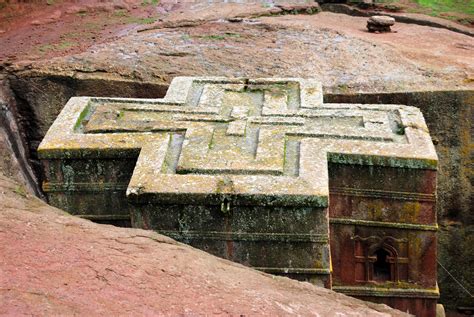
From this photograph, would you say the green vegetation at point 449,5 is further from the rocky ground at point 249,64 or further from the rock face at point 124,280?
the rock face at point 124,280

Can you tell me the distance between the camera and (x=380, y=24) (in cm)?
1129

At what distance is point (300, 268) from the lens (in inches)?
222

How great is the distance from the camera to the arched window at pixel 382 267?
6.49m

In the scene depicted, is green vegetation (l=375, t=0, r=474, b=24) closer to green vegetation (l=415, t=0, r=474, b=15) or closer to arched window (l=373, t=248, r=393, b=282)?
green vegetation (l=415, t=0, r=474, b=15)

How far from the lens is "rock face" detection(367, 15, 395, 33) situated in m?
11.3

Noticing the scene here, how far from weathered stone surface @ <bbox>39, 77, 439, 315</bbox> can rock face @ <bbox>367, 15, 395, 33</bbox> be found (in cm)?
469

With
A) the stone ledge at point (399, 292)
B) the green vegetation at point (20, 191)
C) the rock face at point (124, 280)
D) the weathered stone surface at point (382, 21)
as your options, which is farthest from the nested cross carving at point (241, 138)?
the weathered stone surface at point (382, 21)

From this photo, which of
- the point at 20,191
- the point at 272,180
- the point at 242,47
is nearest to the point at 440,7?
the point at 242,47

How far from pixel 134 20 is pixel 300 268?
7.72 metres

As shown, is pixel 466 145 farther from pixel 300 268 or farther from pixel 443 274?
pixel 300 268

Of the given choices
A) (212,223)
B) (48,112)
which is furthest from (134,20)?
(212,223)

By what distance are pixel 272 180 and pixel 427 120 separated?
136 inches

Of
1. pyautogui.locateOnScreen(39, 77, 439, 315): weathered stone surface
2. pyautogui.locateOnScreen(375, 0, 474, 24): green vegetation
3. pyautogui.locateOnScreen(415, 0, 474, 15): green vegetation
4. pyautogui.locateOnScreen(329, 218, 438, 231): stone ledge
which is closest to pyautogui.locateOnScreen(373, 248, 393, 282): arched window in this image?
pyautogui.locateOnScreen(39, 77, 439, 315): weathered stone surface

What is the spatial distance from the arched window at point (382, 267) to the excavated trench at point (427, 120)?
2193 mm
